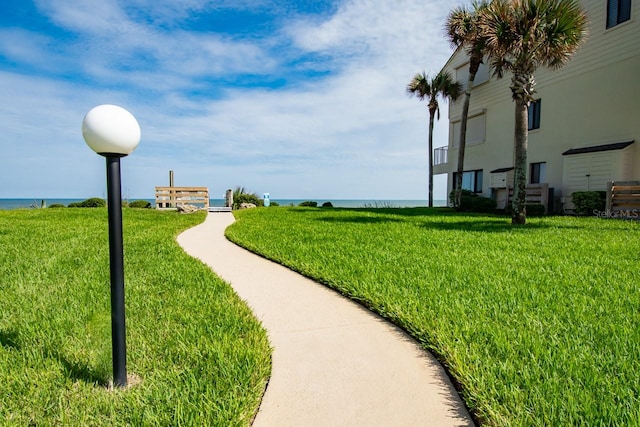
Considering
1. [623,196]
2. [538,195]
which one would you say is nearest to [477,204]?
[538,195]

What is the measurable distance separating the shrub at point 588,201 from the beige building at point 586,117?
0.66m

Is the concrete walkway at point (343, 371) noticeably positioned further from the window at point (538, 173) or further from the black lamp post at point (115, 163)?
the window at point (538, 173)

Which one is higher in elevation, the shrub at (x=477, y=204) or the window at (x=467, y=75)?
the window at (x=467, y=75)

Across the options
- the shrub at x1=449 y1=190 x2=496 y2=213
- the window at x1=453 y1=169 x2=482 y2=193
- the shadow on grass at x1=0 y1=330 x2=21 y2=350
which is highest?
the window at x1=453 y1=169 x2=482 y2=193

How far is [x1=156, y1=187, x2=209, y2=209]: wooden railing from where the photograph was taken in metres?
18.2

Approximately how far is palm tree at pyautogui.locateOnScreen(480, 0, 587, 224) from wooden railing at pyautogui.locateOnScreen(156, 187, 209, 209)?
1454 cm

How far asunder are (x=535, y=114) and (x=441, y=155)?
7.29 meters

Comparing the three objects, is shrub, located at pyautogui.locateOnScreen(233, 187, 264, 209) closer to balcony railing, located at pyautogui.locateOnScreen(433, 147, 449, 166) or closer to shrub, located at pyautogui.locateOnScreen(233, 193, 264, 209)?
shrub, located at pyautogui.locateOnScreen(233, 193, 264, 209)

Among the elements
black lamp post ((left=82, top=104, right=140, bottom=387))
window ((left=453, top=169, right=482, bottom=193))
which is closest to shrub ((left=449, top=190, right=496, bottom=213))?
window ((left=453, top=169, right=482, bottom=193))

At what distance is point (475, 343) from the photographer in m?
2.52

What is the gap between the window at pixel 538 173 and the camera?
1655 cm

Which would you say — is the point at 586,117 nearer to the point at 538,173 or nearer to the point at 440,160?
the point at 538,173

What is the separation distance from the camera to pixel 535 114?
1709cm

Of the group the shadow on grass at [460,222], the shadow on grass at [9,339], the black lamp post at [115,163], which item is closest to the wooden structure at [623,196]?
the shadow on grass at [460,222]
